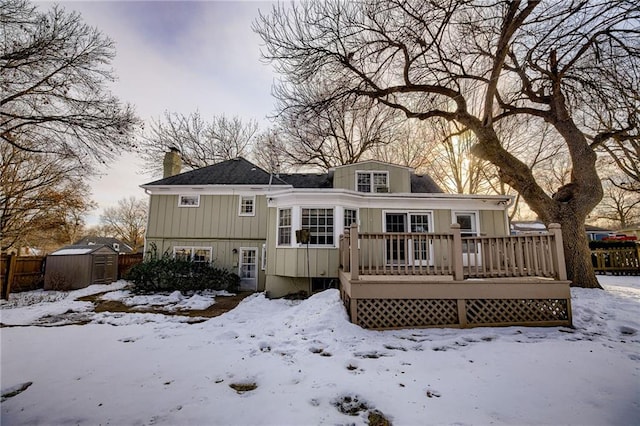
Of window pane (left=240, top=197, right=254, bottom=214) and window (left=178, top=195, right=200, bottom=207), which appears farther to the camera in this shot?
window (left=178, top=195, right=200, bottom=207)

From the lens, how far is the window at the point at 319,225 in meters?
8.86

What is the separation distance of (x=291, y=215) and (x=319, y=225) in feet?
3.19

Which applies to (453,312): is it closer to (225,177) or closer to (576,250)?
(576,250)

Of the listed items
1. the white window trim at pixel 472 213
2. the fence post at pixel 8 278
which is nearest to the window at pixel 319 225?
the white window trim at pixel 472 213

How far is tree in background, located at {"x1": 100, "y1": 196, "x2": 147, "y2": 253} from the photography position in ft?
99.6

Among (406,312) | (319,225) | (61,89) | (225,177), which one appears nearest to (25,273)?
(61,89)

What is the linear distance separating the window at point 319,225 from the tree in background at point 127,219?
93.2ft

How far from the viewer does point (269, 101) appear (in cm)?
895

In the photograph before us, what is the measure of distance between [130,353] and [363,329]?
366cm

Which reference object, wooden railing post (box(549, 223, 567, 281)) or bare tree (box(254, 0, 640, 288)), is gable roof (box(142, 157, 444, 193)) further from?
wooden railing post (box(549, 223, 567, 281))

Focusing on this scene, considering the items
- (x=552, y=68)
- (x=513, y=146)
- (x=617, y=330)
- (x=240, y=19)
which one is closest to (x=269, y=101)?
(x=240, y=19)

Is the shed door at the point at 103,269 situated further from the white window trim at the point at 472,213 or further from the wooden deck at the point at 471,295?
the white window trim at the point at 472,213

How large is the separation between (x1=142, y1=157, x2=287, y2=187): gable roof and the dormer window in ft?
10.5

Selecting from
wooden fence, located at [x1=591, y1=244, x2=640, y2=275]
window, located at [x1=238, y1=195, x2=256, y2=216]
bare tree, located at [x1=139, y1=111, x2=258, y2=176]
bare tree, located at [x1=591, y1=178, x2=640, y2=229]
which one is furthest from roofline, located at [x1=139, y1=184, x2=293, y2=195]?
bare tree, located at [x1=591, y1=178, x2=640, y2=229]
